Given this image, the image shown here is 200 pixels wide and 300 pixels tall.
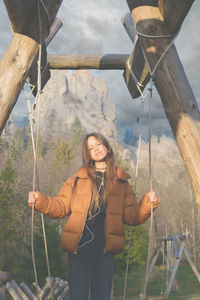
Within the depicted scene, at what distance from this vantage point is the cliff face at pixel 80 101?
12204 cm

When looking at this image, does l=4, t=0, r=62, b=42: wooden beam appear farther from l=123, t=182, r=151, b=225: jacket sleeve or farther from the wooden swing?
l=123, t=182, r=151, b=225: jacket sleeve

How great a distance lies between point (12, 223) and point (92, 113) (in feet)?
424

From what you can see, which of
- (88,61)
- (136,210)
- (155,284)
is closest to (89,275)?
(136,210)

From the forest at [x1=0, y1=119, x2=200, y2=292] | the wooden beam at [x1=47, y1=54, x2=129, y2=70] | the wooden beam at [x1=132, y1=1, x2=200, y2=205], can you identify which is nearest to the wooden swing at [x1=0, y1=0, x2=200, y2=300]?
the wooden beam at [x1=132, y1=1, x2=200, y2=205]

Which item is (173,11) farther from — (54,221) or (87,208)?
(54,221)

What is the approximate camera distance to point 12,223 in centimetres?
1373

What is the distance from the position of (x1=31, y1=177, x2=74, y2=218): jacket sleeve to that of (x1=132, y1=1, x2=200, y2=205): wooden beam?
0.94 m

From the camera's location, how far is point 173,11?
1861 millimetres

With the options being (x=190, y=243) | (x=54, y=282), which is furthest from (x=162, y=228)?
(x=54, y=282)

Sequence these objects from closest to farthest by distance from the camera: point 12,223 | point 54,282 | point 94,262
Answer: point 94,262
point 54,282
point 12,223

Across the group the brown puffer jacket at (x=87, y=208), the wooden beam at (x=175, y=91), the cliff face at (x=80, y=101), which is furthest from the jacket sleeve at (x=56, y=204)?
the cliff face at (x=80, y=101)

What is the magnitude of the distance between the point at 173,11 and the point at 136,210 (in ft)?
4.74

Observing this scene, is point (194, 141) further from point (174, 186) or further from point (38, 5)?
point (174, 186)

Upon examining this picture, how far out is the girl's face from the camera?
2344 millimetres
